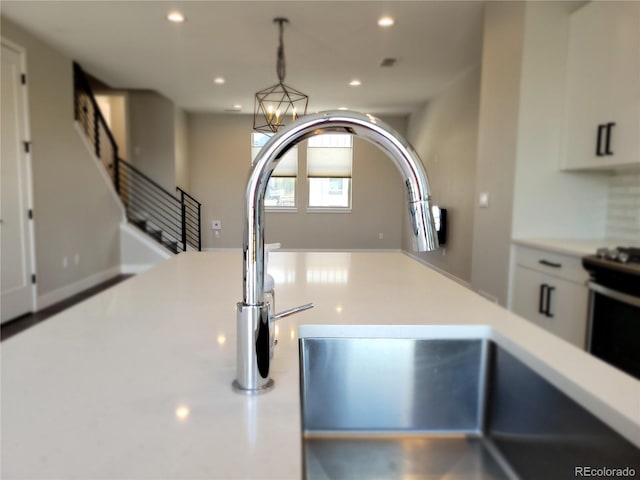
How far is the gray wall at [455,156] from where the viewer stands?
4782mm

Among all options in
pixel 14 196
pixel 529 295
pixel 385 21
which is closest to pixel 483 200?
pixel 529 295

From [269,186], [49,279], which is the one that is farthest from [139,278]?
[49,279]

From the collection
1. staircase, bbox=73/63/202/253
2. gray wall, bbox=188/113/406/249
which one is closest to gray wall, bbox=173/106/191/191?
gray wall, bbox=188/113/406/249

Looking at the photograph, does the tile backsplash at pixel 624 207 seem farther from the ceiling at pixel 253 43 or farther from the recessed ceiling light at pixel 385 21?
the recessed ceiling light at pixel 385 21

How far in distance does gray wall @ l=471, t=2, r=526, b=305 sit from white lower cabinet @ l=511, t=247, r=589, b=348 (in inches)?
6.0

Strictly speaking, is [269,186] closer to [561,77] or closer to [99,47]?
[561,77]

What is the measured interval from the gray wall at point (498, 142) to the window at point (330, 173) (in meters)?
1.02

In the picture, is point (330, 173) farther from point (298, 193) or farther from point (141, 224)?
point (141, 224)

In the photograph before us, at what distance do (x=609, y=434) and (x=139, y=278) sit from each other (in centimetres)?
126

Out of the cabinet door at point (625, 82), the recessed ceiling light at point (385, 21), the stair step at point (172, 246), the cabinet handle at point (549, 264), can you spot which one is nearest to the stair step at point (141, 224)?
the stair step at point (172, 246)

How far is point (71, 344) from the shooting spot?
743mm

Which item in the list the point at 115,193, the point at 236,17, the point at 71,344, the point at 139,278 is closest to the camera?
the point at 71,344

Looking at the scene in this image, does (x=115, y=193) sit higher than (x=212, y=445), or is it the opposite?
(x=115, y=193)

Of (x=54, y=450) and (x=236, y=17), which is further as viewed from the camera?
(x=236, y=17)
